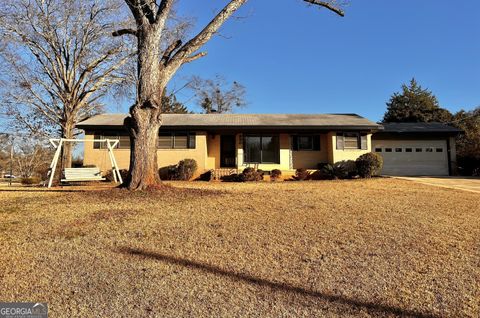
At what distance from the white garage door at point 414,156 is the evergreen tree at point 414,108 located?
1688 cm

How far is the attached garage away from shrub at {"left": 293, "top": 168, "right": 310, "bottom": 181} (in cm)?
598

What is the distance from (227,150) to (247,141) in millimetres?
1398

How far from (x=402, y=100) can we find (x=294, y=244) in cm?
4062

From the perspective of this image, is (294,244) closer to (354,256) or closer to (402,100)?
(354,256)

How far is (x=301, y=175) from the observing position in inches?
659

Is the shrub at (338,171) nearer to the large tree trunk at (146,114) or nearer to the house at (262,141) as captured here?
the house at (262,141)

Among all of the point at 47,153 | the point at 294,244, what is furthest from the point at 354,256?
the point at 47,153

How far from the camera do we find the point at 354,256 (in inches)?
173

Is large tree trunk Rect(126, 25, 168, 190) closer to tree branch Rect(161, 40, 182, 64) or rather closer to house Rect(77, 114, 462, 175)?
tree branch Rect(161, 40, 182, 64)

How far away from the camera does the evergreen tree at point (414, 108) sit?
35.1 m

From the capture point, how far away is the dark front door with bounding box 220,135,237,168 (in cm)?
1873

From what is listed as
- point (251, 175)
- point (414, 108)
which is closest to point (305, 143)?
point (251, 175)

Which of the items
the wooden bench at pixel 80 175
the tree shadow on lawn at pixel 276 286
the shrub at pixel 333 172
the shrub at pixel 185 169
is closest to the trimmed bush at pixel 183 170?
the shrub at pixel 185 169

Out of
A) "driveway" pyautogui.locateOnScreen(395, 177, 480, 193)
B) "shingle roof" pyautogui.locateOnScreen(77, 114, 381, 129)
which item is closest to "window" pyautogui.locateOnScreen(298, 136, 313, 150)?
"shingle roof" pyautogui.locateOnScreen(77, 114, 381, 129)
